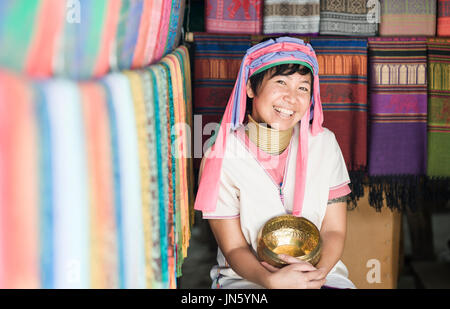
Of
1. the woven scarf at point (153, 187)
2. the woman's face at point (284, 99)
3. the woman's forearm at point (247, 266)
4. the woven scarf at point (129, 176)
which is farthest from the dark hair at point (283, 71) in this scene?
the woven scarf at point (129, 176)

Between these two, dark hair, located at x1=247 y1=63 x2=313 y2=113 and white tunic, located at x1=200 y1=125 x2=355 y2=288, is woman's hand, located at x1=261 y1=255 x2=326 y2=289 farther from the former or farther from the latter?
dark hair, located at x1=247 y1=63 x2=313 y2=113

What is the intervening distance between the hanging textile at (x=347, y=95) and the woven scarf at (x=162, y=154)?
4.63ft

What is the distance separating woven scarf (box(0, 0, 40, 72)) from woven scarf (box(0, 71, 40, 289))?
3 cm

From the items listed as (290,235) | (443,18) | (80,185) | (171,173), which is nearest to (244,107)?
(290,235)

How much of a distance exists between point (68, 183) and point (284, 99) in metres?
1.13

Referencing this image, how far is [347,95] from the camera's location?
7.37 feet

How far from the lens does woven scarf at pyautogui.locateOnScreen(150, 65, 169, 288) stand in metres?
0.84

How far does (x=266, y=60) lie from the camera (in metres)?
1.57

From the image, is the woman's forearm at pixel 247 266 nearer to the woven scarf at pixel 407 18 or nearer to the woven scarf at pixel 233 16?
the woven scarf at pixel 233 16

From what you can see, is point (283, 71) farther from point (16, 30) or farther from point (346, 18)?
point (16, 30)

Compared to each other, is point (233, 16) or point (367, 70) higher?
point (233, 16)

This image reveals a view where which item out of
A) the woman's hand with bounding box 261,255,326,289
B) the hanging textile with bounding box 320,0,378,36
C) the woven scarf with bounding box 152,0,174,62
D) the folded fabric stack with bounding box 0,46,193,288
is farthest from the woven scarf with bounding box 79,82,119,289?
the hanging textile with bounding box 320,0,378,36
